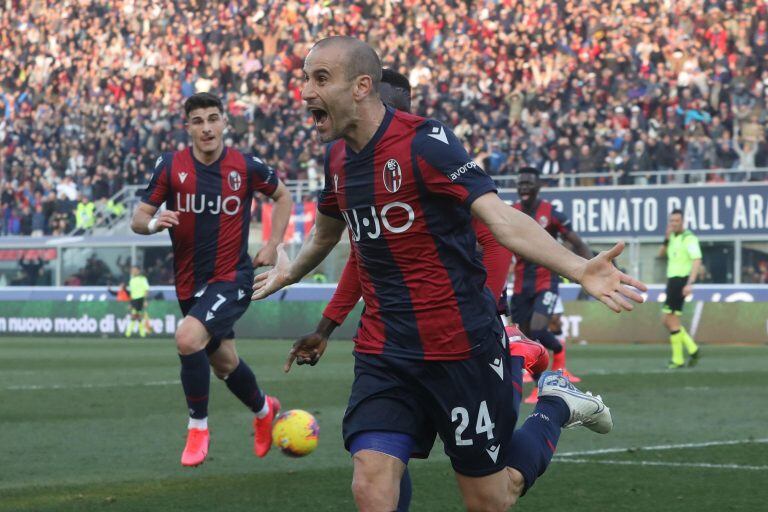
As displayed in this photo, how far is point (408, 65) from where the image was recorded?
35.2 metres

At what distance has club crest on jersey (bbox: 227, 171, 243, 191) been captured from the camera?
997cm

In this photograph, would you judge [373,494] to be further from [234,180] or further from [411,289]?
[234,180]

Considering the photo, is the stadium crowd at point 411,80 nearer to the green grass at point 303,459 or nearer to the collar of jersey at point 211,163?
the green grass at point 303,459

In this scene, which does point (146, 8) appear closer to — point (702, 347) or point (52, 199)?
point (52, 199)

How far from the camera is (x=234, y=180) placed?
9.98m

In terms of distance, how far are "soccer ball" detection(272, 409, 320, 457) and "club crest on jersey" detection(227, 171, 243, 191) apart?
1.74 metres

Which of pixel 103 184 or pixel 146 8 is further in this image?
pixel 146 8

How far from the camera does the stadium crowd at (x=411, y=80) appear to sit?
29.1 metres

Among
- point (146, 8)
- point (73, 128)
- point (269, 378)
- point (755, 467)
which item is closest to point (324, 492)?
point (755, 467)

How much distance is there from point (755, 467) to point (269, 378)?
947cm

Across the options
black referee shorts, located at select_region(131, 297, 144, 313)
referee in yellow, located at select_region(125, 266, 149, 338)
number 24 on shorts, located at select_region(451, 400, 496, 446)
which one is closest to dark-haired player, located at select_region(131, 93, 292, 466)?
number 24 on shorts, located at select_region(451, 400, 496, 446)

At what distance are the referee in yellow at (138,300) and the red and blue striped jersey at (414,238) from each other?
26.6 m

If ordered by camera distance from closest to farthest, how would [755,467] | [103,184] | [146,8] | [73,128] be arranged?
[755,467], [103,184], [73,128], [146,8]

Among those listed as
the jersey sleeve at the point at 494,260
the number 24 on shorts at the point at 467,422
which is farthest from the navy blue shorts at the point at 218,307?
the number 24 on shorts at the point at 467,422
